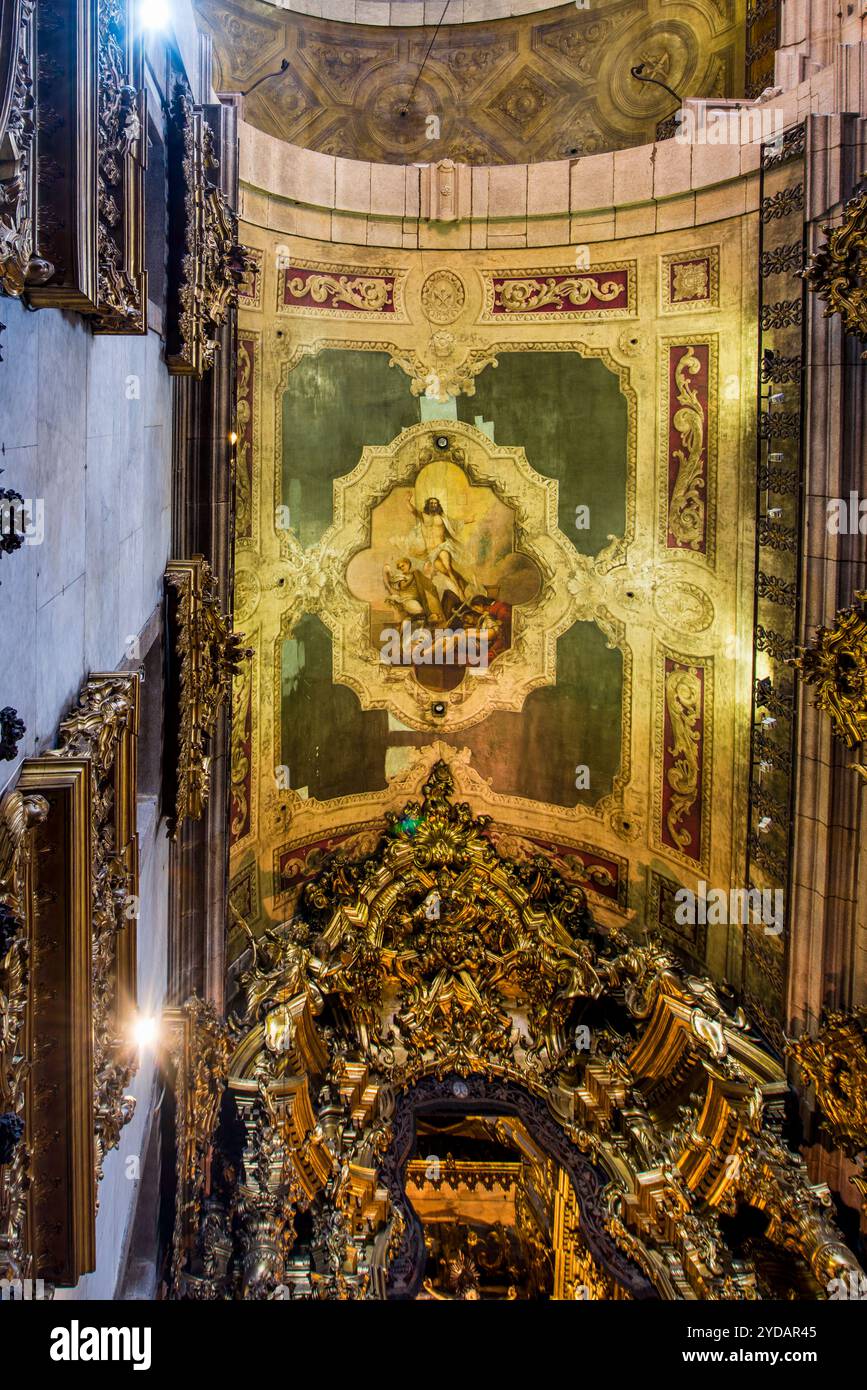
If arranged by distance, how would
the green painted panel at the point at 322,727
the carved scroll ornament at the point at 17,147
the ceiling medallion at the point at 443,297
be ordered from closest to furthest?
the carved scroll ornament at the point at 17,147 → the ceiling medallion at the point at 443,297 → the green painted panel at the point at 322,727

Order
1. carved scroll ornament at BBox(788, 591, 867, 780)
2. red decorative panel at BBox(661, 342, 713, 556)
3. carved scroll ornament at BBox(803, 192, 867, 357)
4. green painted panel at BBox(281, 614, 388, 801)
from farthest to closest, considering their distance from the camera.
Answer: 1. green painted panel at BBox(281, 614, 388, 801)
2. red decorative panel at BBox(661, 342, 713, 556)
3. carved scroll ornament at BBox(788, 591, 867, 780)
4. carved scroll ornament at BBox(803, 192, 867, 357)

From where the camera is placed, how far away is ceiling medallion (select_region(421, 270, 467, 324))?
10406 mm

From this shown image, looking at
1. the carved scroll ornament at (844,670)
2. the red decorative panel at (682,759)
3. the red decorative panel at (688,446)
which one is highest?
the red decorative panel at (688,446)

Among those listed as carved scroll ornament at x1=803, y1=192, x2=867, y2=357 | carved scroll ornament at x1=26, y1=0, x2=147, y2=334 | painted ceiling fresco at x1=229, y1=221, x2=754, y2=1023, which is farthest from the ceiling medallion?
carved scroll ornament at x1=26, y1=0, x2=147, y2=334

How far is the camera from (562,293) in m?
10.2

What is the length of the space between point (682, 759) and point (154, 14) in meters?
8.23

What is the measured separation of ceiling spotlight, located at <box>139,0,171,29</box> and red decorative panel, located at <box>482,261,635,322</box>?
576 centimetres

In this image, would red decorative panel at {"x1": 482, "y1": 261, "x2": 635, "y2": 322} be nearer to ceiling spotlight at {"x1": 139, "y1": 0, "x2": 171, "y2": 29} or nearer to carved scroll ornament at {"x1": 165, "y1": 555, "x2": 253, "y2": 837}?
carved scroll ornament at {"x1": 165, "y1": 555, "x2": 253, "y2": 837}

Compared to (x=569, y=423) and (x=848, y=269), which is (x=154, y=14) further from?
(x=569, y=423)

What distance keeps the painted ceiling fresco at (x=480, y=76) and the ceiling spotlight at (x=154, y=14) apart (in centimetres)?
520

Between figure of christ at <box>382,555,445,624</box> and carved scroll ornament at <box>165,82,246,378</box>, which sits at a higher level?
carved scroll ornament at <box>165,82,246,378</box>

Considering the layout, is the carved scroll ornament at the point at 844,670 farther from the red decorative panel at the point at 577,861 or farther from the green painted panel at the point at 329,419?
the green painted panel at the point at 329,419

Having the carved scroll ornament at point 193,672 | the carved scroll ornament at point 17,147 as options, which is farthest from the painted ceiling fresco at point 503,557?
the carved scroll ornament at point 17,147

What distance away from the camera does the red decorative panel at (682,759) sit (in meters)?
10.0
